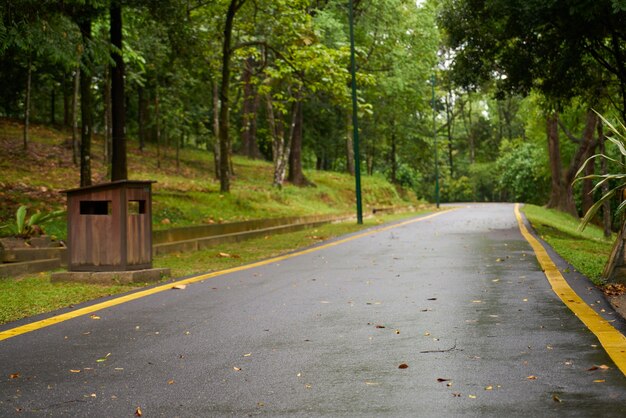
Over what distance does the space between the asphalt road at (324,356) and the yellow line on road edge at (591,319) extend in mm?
99

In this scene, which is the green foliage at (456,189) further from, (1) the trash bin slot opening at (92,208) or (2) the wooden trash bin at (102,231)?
(2) the wooden trash bin at (102,231)

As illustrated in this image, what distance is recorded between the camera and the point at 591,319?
21.2 feet

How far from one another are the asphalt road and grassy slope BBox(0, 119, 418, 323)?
1553mm

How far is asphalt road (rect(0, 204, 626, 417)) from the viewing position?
414 cm

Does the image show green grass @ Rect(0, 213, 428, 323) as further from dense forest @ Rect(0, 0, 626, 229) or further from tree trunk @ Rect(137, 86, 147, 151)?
tree trunk @ Rect(137, 86, 147, 151)

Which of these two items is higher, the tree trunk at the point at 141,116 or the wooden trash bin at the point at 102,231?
the tree trunk at the point at 141,116

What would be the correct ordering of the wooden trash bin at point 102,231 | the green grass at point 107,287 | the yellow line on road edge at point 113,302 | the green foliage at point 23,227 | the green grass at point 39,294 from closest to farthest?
the yellow line on road edge at point 113,302, the green grass at point 39,294, the green grass at point 107,287, the wooden trash bin at point 102,231, the green foliage at point 23,227

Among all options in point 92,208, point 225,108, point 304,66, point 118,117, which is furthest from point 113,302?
point 304,66

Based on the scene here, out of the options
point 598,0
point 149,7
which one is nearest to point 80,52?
point 149,7

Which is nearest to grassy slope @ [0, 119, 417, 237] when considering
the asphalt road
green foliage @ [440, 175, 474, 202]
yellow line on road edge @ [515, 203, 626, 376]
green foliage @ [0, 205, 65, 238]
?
green foliage @ [0, 205, 65, 238]

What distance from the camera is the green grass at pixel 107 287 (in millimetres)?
8070

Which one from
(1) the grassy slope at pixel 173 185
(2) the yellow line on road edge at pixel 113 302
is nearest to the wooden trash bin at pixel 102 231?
(2) the yellow line on road edge at pixel 113 302

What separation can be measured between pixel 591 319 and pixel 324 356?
99.9 inches

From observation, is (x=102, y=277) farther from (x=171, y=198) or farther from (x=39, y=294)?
(x=171, y=198)
